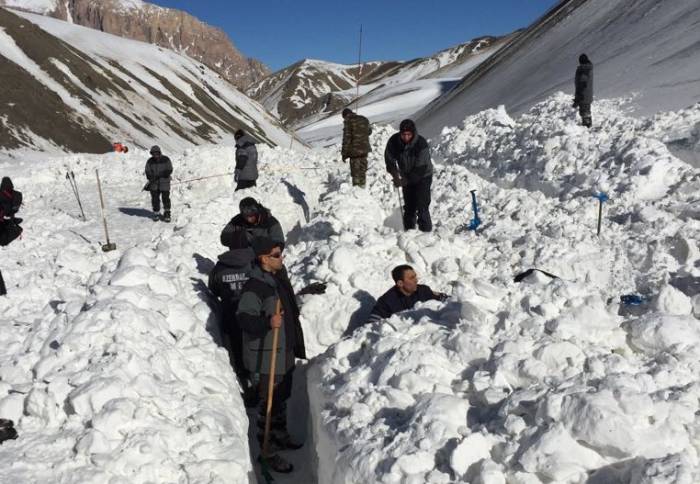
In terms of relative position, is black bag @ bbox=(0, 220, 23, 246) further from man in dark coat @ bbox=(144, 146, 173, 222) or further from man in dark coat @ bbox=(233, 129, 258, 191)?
man in dark coat @ bbox=(233, 129, 258, 191)

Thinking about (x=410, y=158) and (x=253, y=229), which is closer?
(x=253, y=229)

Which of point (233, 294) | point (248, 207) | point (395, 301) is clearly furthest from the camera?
point (248, 207)

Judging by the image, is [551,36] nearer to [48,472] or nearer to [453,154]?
[453,154]

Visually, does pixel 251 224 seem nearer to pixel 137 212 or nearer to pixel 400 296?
pixel 400 296

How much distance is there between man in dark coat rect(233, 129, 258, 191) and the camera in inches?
525

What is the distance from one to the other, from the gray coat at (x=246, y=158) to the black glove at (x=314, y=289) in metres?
6.80

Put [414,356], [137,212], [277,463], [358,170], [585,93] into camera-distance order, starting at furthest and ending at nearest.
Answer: [137,212]
[585,93]
[358,170]
[277,463]
[414,356]

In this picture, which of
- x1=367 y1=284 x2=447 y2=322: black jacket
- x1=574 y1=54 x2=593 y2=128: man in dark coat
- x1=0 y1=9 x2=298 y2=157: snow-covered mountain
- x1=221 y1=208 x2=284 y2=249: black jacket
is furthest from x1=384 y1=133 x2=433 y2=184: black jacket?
x1=0 y1=9 x2=298 y2=157: snow-covered mountain

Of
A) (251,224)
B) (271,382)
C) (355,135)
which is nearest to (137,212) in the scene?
(355,135)

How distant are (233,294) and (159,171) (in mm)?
7986

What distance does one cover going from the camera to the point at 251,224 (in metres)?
7.26

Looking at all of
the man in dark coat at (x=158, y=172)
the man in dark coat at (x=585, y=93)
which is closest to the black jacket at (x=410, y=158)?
the man in dark coat at (x=585, y=93)

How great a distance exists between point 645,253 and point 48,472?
7.63 meters

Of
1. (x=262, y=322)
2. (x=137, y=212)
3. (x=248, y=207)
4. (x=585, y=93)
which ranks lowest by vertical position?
(x=262, y=322)
